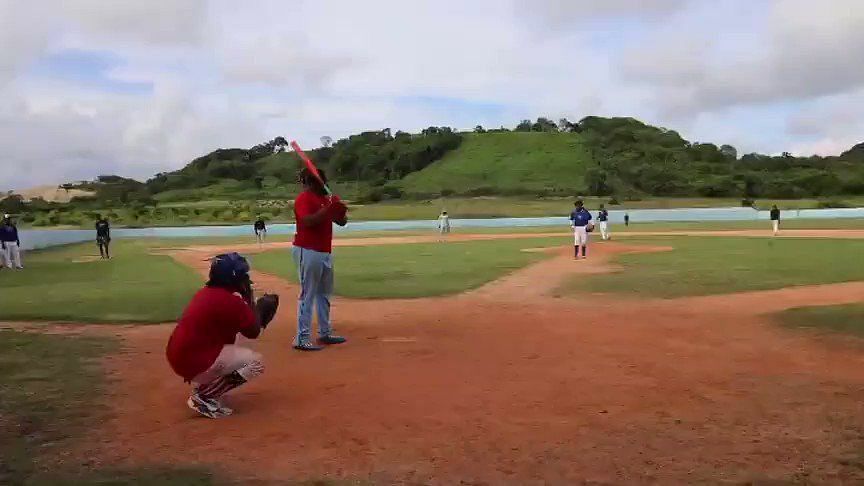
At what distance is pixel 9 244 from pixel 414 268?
43.8ft

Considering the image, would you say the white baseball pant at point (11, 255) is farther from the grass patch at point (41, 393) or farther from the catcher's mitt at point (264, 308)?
the catcher's mitt at point (264, 308)

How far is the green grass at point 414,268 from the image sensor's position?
627 inches

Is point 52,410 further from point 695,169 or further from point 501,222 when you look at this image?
point 695,169

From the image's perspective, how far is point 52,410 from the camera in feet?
21.6

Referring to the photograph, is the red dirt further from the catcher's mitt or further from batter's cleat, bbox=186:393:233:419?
the catcher's mitt

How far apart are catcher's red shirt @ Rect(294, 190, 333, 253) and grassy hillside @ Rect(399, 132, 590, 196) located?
79.9 meters

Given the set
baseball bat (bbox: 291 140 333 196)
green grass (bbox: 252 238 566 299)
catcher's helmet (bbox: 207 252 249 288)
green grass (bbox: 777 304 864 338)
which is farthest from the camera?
green grass (bbox: 252 238 566 299)

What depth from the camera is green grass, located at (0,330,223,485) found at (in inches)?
192

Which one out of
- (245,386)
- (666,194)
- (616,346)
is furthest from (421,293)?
(666,194)

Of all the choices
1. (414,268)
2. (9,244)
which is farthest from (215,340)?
(9,244)

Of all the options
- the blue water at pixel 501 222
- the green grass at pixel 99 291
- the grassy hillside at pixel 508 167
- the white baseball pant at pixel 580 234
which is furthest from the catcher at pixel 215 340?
the grassy hillside at pixel 508 167

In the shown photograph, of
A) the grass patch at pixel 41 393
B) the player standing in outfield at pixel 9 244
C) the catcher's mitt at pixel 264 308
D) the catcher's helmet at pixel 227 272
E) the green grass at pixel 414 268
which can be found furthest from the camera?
the player standing in outfield at pixel 9 244

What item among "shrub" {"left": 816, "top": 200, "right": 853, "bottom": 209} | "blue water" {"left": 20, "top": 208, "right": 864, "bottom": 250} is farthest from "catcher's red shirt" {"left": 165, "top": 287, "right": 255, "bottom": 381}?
"shrub" {"left": 816, "top": 200, "right": 853, "bottom": 209}

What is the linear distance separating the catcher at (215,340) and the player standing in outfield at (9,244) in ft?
70.0
